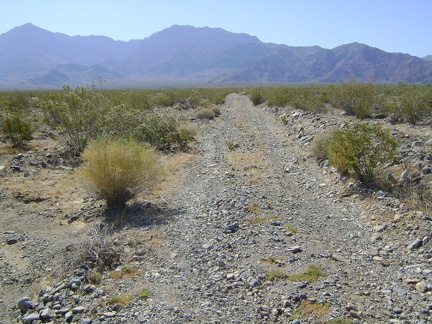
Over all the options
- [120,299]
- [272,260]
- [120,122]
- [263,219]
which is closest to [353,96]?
[120,122]

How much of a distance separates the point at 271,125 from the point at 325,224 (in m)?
15.0

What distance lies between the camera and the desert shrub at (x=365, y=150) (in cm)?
978

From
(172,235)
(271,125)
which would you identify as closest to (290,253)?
(172,235)

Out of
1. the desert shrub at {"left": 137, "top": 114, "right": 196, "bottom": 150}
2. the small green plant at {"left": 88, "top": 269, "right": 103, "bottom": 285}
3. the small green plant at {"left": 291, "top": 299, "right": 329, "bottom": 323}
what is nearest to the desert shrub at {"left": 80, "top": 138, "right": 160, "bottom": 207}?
the small green plant at {"left": 88, "top": 269, "right": 103, "bottom": 285}

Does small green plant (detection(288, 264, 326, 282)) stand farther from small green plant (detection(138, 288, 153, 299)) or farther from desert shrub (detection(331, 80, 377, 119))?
desert shrub (detection(331, 80, 377, 119))

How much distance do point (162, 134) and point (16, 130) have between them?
5.85 m

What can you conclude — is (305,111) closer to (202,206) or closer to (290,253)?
(202,206)

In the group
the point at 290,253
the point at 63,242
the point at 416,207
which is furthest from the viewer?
the point at 416,207

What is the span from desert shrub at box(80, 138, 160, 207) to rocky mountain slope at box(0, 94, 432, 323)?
422 mm

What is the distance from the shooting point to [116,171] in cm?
869

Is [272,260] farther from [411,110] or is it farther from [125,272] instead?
[411,110]

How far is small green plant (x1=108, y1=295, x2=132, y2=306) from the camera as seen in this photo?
5129 millimetres

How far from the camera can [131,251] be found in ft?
22.1

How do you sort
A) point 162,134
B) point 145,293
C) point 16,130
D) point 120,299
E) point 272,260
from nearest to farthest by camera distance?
point 120,299
point 145,293
point 272,260
point 16,130
point 162,134
